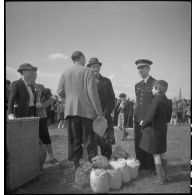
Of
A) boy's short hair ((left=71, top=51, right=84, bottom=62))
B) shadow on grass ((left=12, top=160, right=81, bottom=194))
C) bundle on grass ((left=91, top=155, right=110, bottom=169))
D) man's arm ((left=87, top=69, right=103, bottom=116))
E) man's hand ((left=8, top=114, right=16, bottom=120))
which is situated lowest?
shadow on grass ((left=12, top=160, right=81, bottom=194))

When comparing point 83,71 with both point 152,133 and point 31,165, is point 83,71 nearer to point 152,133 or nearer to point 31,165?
point 152,133

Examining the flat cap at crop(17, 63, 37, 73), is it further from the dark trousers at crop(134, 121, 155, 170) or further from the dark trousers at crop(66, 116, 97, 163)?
the dark trousers at crop(134, 121, 155, 170)

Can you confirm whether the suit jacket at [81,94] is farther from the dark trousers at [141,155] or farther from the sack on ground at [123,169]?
the dark trousers at [141,155]

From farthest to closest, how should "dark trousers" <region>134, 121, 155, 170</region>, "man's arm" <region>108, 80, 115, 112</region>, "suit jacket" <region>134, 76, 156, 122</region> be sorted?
"man's arm" <region>108, 80, 115, 112</region>, "dark trousers" <region>134, 121, 155, 170</region>, "suit jacket" <region>134, 76, 156, 122</region>

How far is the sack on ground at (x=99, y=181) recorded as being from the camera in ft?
11.0

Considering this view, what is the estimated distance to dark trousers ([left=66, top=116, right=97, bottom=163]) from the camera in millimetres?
3695

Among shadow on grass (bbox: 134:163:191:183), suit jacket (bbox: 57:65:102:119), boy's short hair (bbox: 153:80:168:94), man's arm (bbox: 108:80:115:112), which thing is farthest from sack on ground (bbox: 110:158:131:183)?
boy's short hair (bbox: 153:80:168:94)

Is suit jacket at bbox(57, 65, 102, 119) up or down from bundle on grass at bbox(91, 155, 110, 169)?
up

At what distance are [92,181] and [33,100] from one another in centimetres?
174

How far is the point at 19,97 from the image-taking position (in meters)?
4.08

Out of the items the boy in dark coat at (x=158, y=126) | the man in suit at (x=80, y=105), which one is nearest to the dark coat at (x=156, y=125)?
the boy in dark coat at (x=158, y=126)
